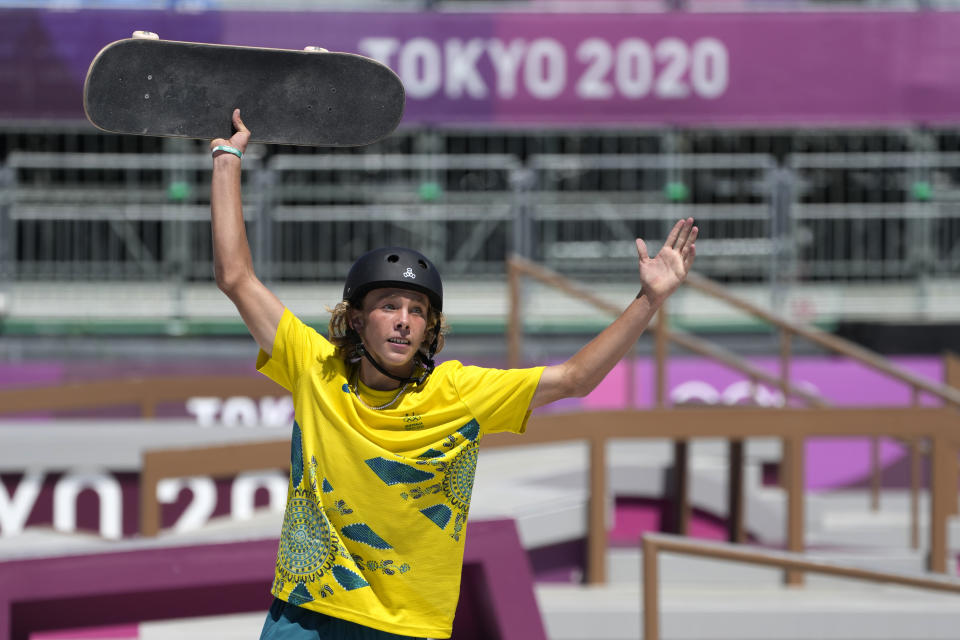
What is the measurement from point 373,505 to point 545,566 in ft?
13.4

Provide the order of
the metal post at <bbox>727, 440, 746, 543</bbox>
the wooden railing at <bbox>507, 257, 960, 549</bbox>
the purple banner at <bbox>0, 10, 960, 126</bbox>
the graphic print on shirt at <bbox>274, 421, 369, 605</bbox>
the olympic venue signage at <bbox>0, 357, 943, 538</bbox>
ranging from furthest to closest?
the purple banner at <bbox>0, 10, 960, 126</bbox>
the wooden railing at <bbox>507, 257, 960, 549</bbox>
the olympic venue signage at <bbox>0, 357, 943, 538</bbox>
the metal post at <bbox>727, 440, 746, 543</bbox>
the graphic print on shirt at <bbox>274, 421, 369, 605</bbox>

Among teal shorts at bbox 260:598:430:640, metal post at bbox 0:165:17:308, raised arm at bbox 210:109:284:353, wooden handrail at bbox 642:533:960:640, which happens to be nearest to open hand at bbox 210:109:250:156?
raised arm at bbox 210:109:284:353

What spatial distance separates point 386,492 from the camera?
292 centimetres

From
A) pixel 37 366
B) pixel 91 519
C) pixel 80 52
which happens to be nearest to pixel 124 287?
pixel 37 366

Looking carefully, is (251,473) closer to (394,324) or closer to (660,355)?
(660,355)

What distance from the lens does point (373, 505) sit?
2922mm

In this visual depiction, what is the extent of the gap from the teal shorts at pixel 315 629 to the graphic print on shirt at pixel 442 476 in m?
0.27

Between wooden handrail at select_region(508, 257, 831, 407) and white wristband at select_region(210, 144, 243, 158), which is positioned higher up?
white wristband at select_region(210, 144, 243, 158)

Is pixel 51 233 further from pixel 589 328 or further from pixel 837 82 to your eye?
pixel 837 82

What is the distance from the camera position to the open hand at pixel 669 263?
302 cm

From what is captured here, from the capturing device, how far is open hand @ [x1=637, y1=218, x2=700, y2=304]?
302 centimetres

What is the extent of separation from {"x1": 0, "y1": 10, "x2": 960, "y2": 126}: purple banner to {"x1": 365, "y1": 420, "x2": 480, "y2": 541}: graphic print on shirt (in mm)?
11578

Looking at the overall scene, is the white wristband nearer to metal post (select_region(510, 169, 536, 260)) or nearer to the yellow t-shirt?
the yellow t-shirt

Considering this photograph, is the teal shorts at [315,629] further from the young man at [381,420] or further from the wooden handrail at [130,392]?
the wooden handrail at [130,392]
